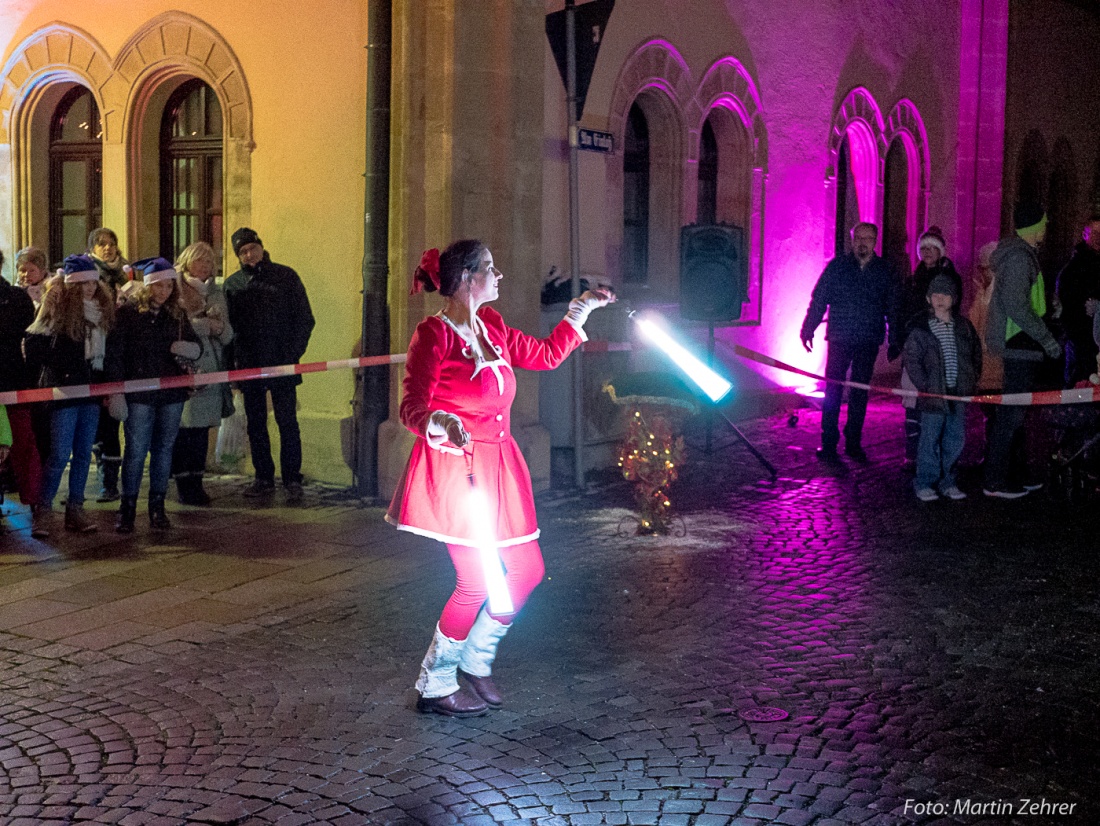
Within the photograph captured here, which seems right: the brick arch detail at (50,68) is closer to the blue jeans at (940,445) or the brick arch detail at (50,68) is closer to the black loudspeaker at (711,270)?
the black loudspeaker at (711,270)

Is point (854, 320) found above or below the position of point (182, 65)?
below

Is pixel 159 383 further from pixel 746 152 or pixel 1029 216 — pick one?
pixel 746 152

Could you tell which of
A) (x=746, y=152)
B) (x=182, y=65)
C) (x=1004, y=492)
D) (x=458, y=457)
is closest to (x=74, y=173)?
(x=182, y=65)

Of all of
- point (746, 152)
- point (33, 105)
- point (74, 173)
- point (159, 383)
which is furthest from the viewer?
point (746, 152)

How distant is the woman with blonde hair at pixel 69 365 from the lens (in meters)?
8.91

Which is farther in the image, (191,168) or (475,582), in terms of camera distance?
(191,168)

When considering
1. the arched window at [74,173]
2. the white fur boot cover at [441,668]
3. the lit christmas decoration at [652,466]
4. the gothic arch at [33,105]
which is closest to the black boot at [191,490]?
the lit christmas decoration at [652,466]

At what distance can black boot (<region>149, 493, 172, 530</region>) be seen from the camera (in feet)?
29.7

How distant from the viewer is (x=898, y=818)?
4348mm

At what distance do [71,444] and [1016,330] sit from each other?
263 inches

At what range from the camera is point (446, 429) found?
502cm

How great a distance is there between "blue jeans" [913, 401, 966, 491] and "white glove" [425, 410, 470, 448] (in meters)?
6.07

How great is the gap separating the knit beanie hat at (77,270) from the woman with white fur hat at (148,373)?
0.30 metres

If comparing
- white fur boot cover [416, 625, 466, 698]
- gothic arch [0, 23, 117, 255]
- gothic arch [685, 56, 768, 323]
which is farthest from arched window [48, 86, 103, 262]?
white fur boot cover [416, 625, 466, 698]
